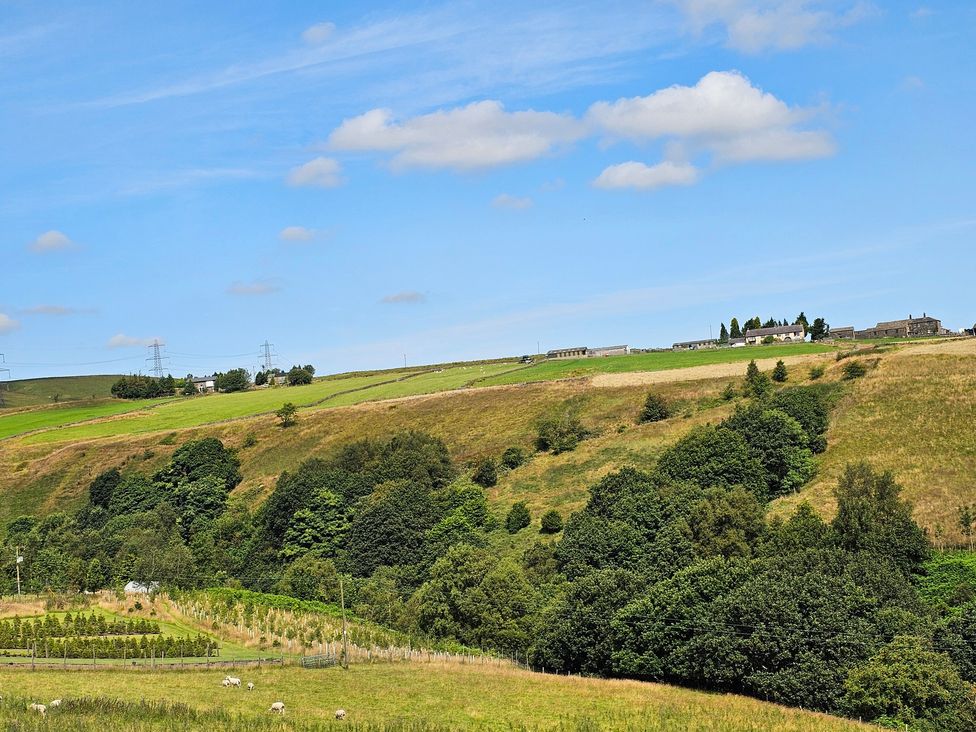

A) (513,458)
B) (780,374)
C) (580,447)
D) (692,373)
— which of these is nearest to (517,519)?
(513,458)

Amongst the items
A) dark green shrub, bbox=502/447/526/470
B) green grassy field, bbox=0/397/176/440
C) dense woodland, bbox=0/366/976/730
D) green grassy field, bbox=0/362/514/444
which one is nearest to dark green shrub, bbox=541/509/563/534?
dense woodland, bbox=0/366/976/730

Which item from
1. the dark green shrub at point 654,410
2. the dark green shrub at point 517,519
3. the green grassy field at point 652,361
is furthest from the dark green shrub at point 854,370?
the dark green shrub at point 517,519

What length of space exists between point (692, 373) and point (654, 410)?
20.4m

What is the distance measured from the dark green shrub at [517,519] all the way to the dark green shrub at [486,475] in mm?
12917

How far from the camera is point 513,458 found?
115188 millimetres

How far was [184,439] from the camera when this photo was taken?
14688 cm

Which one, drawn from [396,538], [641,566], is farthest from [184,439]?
[641,566]

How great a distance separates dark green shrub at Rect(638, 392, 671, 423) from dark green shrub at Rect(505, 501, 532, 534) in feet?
88.1

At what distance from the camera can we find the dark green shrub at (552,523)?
304 ft

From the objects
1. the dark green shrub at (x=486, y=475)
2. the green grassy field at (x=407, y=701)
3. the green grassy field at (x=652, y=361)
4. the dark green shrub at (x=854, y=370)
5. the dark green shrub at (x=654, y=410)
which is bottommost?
the green grassy field at (x=407, y=701)

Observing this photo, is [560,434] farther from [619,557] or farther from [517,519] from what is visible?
[619,557]

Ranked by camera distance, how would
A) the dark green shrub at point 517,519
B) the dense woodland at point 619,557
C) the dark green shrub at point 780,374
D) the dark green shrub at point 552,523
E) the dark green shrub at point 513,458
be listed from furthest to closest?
1. the dark green shrub at point 780,374
2. the dark green shrub at point 513,458
3. the dark green shrub at point 517,519
4. the dark green shrub at point 552,523
5. the dense woodland at point 619,557

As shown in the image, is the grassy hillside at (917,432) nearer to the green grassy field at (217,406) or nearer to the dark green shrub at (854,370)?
the dark green shrub at (854,370)

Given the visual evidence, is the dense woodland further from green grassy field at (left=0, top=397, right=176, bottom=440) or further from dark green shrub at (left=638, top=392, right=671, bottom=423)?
green grassy field at (left=0, top=397, right=176, bottom=440)
